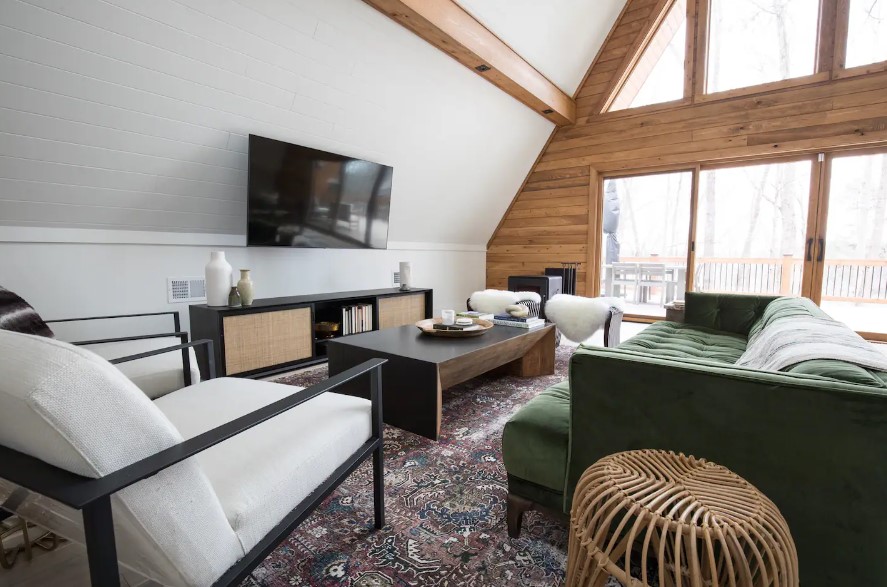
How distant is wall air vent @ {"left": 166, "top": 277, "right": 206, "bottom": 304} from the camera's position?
3119 millimetres

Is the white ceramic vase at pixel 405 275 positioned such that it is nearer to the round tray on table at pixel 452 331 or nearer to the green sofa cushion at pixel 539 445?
the round tray on table at pixel 452 331

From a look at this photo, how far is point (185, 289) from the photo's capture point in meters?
3.20

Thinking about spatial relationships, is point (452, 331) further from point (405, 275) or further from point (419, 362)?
point (405, 275)

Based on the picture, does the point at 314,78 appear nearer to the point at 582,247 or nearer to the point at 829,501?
the point at 829,501

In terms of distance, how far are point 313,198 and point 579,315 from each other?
246 centimetres

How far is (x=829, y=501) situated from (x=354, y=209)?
364 cm

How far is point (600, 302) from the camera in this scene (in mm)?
3629

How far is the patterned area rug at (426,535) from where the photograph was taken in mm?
1205

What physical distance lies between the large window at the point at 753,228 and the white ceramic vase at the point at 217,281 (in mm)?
4927

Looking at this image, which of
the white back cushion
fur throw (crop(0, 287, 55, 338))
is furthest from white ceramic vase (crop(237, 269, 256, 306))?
the white back cushion

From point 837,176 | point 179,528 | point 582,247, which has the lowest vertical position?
point 179,528

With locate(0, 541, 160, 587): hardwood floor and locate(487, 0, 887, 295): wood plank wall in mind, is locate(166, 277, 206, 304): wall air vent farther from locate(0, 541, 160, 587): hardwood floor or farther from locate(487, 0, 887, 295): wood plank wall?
locate(487, 0, 887, 295): wood plank wall

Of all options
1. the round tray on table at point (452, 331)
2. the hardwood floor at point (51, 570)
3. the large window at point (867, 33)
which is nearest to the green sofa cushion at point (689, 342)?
the round tray on table at point (452, 331)

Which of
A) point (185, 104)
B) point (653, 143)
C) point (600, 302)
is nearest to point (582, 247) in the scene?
point (653, 143)
